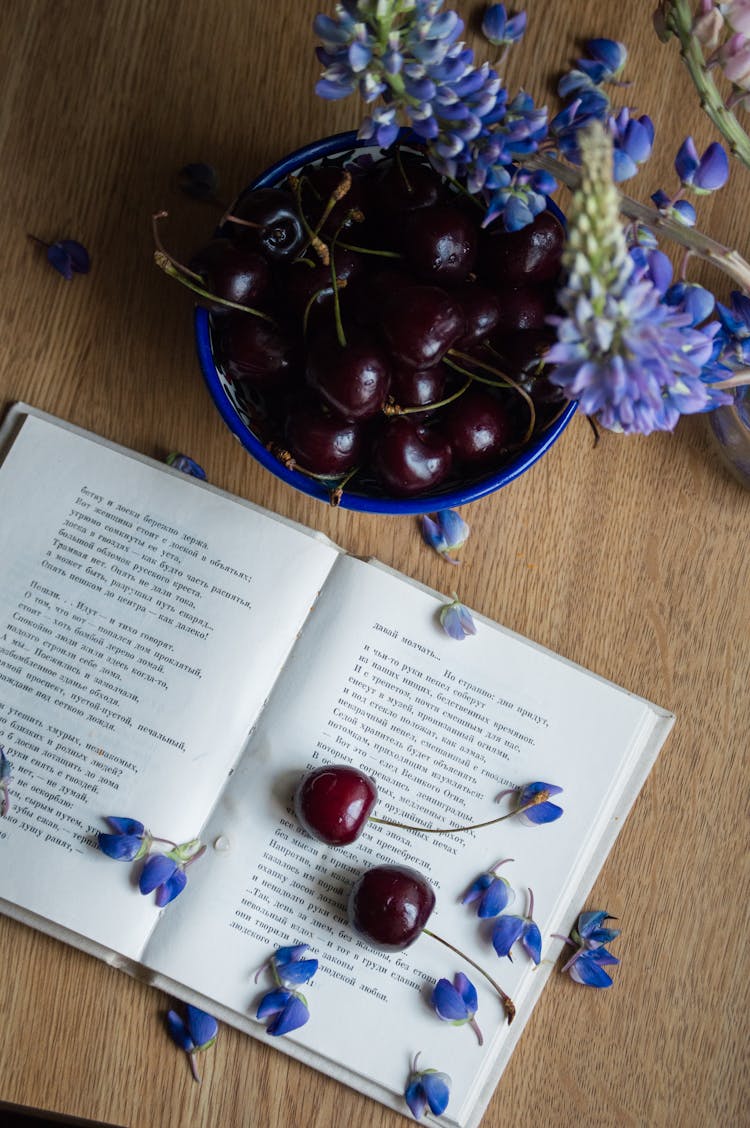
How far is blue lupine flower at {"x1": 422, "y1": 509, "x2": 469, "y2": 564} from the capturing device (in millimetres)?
692

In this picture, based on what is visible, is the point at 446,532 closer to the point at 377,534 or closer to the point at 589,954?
the point at 377,534

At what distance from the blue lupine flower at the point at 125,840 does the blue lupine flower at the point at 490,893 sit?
23 centimetres

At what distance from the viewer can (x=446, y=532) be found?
2.28 feet

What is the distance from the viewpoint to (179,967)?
683 mm

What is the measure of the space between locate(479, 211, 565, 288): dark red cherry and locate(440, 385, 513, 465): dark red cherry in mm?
69

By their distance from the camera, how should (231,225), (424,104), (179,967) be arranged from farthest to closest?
(179,967) < (231,225) < (424,104)

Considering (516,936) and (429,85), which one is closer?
(429,85)

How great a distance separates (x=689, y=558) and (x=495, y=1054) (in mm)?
384

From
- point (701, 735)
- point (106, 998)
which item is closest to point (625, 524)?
point (701, 735)

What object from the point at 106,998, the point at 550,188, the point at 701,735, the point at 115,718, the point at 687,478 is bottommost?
the point at 106,998

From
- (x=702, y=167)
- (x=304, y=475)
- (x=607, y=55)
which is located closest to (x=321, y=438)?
(x=304, y=475)

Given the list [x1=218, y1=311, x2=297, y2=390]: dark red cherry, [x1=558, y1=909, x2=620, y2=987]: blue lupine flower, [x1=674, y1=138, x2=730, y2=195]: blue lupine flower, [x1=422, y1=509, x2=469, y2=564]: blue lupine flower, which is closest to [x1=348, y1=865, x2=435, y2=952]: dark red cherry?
[x1=558, y1=909, x2=620, y2=987]: blue lupine flower

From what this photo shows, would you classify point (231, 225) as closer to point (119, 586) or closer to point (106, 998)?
point (119, 586)

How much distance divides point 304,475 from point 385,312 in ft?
0.38
